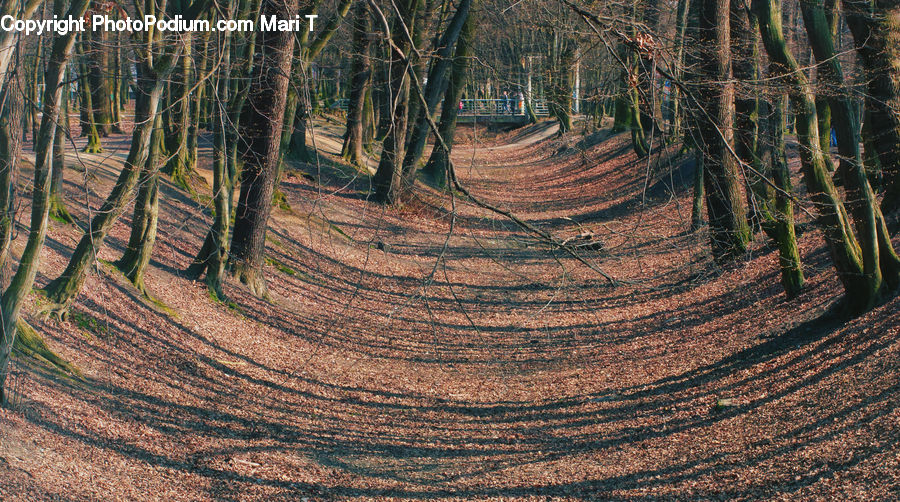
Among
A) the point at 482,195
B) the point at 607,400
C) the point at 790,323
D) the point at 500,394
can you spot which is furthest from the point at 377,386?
the point at 482,195

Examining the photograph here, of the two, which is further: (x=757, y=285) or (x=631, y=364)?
(x=757, y=285)

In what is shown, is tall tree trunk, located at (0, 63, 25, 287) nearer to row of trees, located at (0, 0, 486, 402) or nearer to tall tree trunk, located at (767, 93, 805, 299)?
row of trees, located at (0, 0, 486, 402)

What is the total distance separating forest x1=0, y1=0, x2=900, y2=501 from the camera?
6.18 meters

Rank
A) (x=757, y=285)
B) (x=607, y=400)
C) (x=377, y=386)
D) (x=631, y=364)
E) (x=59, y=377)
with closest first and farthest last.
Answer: (x=59, y=377) → (x=607, y=400) → (x=377, y=386) → (x=631, y=364) → (x=757, y=285)

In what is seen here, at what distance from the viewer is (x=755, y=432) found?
7.75 metres

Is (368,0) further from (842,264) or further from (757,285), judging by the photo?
(757,285)

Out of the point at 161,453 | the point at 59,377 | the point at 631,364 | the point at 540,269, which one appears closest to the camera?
the point at 161,453

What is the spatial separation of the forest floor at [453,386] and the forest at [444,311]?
1.7 inches

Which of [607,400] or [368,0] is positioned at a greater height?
[368,0]

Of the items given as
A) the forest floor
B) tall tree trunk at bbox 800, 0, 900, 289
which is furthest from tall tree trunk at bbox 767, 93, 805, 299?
tall tree trunk at bbox 800, 0, 900, 289

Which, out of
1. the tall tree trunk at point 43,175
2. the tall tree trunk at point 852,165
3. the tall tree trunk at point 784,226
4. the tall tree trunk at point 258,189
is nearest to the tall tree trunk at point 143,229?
the tall tree trunk at point 258,189

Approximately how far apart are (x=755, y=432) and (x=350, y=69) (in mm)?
18712

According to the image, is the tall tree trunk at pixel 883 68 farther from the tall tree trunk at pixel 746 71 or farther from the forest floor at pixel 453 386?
the forest floor at pixel 453 386

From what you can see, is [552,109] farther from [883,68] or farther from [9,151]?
[883,68]
